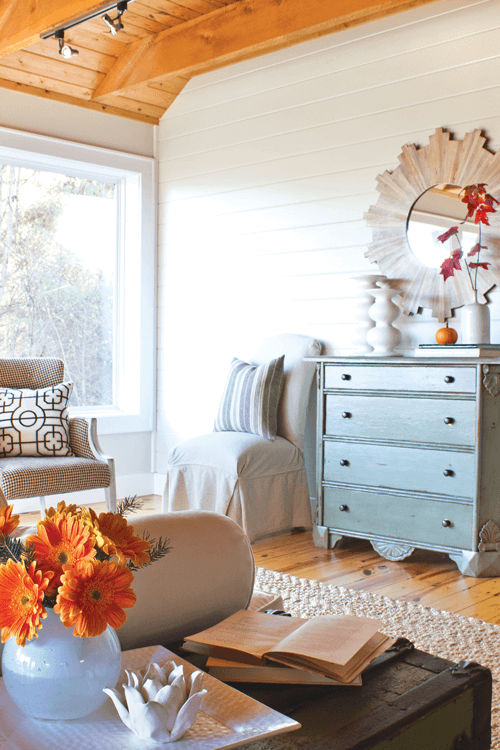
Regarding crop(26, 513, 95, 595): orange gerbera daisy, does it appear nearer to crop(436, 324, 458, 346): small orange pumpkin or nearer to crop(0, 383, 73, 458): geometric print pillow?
crop(436, 324, 458, 346): small orange pumpkin

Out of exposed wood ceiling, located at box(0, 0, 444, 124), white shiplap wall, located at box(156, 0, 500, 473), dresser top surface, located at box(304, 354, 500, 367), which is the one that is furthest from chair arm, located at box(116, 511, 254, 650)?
exposed wood ceiling, located at box(0, 0, 444, 124)

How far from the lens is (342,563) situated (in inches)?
141

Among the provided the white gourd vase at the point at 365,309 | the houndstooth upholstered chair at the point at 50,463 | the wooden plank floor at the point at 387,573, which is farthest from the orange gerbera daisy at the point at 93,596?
the white gourd vase at the point at 365,309

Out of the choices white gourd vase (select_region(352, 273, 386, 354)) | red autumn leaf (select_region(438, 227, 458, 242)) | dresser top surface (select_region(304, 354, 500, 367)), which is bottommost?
dresser top surface (select_region(304, 354, 500, 367))

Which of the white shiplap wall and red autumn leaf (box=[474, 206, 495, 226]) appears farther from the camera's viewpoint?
the white shiplap wall

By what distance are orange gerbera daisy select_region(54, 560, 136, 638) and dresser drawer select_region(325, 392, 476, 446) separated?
102 inches

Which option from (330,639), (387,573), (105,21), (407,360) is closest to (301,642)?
(330,639)

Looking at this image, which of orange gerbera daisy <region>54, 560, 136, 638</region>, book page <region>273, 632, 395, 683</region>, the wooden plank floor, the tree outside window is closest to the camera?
orange gerbera daisy <region>54, 560, 136, 638</region>

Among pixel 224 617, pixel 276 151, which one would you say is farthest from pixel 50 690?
pixel 276 151

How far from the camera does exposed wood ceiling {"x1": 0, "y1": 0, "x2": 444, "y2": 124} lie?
3.72m

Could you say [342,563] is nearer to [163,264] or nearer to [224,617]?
[224,617]

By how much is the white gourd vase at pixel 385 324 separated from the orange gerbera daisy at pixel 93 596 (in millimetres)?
2997

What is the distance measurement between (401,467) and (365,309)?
896mm

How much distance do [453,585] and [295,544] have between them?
99cm
